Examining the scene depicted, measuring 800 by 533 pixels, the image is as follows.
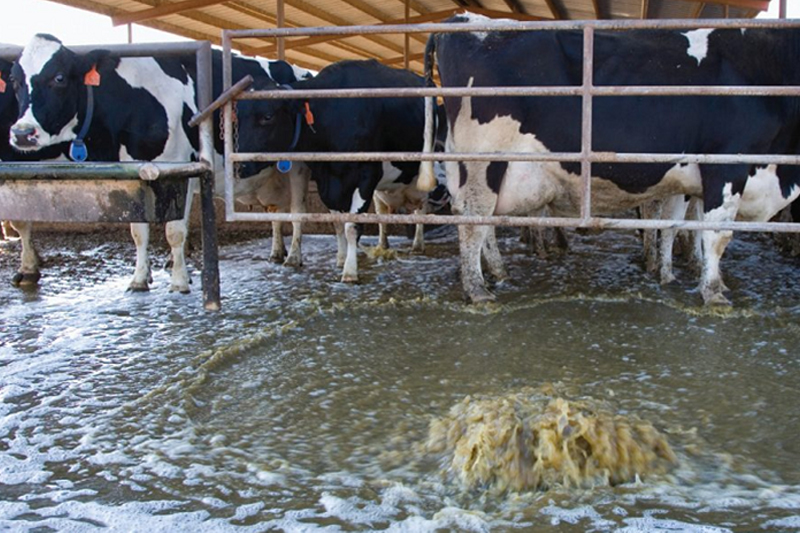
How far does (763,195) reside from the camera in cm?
544

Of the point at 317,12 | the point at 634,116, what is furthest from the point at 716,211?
the point at 317,12

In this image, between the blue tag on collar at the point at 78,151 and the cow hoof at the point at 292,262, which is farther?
the cow hoof at the point at 292,262

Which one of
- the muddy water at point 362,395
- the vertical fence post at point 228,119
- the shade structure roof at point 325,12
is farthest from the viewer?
the shade structure roof at point 325,12

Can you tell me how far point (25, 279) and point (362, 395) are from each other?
400cm

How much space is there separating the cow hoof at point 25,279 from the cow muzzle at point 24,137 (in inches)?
49.8

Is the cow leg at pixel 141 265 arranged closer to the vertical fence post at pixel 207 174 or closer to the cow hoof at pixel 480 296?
the vertical fence post at pixel 207 174

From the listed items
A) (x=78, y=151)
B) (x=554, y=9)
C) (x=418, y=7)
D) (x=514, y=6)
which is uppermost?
(x=418, y=7)

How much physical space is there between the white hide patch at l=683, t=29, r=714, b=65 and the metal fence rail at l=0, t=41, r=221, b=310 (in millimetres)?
3012

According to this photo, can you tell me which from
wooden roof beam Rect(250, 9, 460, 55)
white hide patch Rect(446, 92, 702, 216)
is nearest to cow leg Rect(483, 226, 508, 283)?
white hide patch Rect(446, 92, 702, 216)

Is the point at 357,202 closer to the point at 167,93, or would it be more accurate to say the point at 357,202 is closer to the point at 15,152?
the point at 167,93

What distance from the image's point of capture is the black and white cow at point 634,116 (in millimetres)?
5246

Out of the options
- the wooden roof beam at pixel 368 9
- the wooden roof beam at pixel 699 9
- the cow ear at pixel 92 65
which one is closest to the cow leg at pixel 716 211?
the cow ear at pixel 92 65

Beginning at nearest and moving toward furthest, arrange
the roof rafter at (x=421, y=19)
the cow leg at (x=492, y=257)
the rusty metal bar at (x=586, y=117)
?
the rusty metal bar at (x=586, y=117), the cow leg at (x=492, y=257), the roof rafter at (x=421, y=19)

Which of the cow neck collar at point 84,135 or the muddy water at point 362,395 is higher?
the cow neck collar at point 84,135
